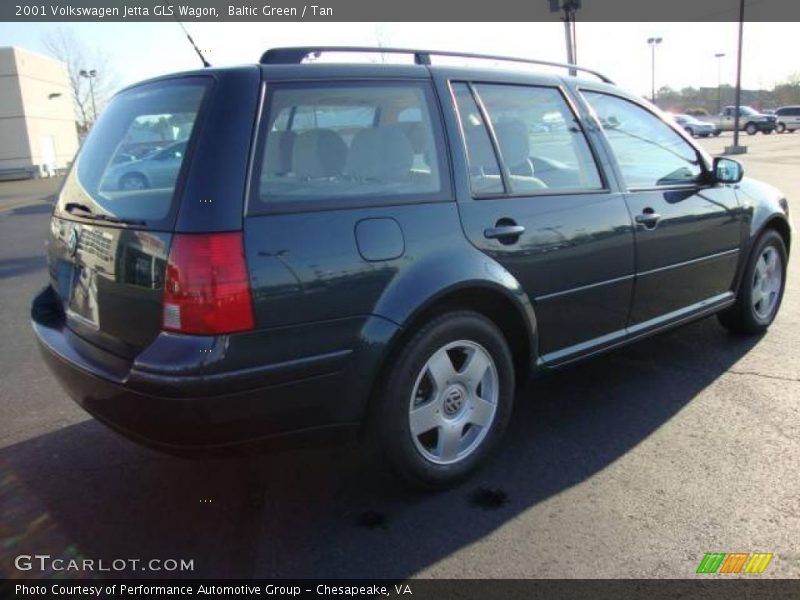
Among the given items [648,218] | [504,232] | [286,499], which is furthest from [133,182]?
[648,218]

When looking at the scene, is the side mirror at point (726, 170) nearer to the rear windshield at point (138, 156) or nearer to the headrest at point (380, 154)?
the headrest at point (380, 154)

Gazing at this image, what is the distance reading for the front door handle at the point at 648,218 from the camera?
3.68m

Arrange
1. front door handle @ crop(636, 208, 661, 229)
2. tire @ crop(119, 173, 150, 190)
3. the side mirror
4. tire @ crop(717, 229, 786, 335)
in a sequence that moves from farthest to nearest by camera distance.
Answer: tire @ crop(717, 229, 786, 335) → the side mirror → front door handle @ crop(636, 208, 661, 229) → tire @ crop(119, 173, 150, 190)

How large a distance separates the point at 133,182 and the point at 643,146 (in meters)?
2.85

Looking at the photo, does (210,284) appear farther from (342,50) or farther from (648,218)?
(648,218)

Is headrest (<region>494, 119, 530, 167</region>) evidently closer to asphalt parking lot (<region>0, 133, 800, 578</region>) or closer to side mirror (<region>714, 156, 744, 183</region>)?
asphalt parking lot (<region>0, 133, 800, 578</region>)

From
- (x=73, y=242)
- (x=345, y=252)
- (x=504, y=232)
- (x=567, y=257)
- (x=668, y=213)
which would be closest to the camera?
(x=345, y=252)

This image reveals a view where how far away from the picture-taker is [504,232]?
9.94 ft

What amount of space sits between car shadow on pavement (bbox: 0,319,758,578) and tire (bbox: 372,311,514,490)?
154 millimetres

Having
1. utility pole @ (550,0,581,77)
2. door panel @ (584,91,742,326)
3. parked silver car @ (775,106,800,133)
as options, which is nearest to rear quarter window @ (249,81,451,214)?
door panel @ (584,91,742,326)

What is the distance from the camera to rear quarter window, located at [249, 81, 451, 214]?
251 cm

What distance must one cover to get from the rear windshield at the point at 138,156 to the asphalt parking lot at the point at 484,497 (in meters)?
1.22
